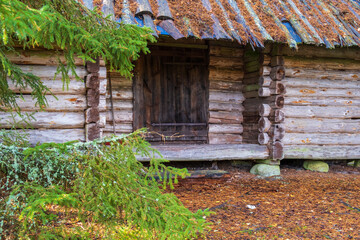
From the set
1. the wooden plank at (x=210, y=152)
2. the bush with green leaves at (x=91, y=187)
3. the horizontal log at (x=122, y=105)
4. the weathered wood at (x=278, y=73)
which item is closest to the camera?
the bush with green leaves at (x=91, y=187)

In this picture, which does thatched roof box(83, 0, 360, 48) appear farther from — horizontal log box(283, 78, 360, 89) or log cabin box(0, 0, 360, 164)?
horizontal log box(283, 78, 360, 89)

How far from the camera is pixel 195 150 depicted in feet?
21.5

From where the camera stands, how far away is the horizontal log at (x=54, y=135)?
532 centimetres

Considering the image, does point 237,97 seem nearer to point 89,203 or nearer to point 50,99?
point 50,99

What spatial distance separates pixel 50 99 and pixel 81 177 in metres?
3.58

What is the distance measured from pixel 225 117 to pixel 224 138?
0.52 metres

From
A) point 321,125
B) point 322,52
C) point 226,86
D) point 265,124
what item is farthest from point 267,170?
point 322,52

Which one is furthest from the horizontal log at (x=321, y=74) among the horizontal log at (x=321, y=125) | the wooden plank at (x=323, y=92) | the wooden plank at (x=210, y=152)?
the wooden plank at (x=210, y=152)

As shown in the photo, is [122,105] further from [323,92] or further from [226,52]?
[323,92]

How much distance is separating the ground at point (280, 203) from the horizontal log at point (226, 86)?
6.59ft

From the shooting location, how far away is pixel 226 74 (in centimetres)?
773

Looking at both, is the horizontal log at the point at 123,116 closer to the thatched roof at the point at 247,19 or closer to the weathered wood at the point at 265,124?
the thatched roof at the point at 247,19

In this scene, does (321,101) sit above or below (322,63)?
below

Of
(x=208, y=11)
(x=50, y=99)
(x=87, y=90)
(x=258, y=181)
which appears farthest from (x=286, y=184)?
(x=50, y=99)
